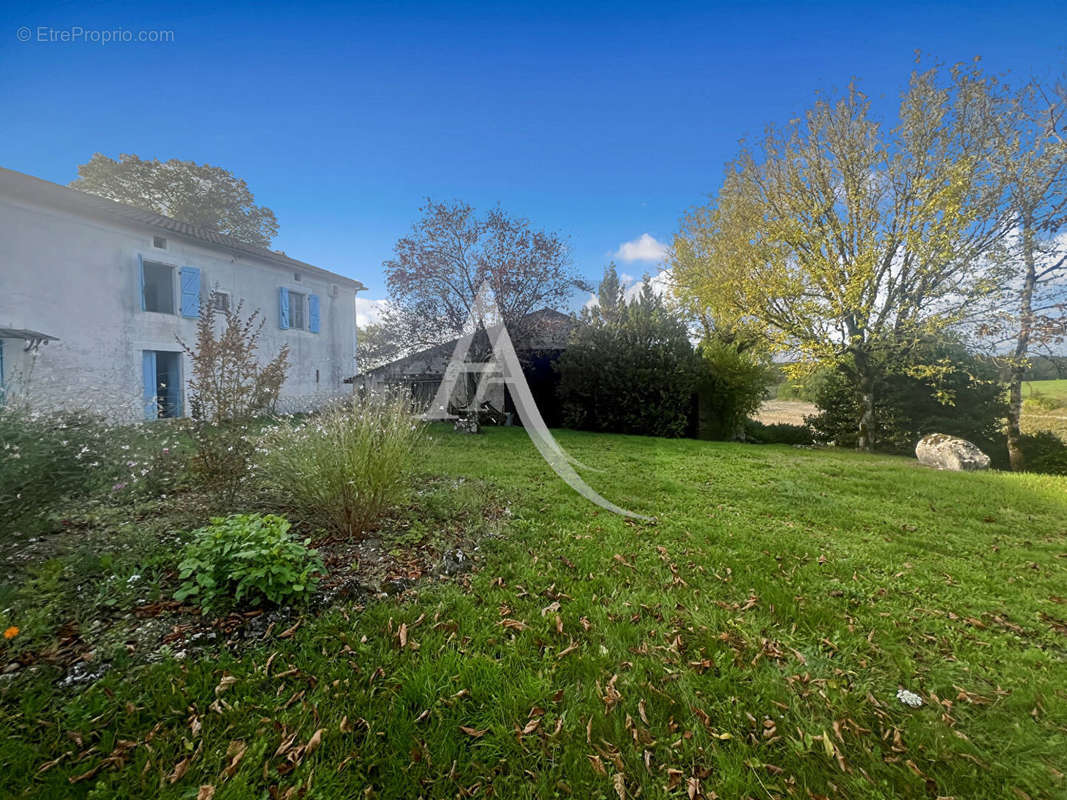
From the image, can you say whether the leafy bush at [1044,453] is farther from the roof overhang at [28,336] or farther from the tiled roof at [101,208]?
the roof overhang at [28,336]

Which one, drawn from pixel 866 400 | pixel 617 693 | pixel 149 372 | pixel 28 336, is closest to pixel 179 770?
pixel 617 693

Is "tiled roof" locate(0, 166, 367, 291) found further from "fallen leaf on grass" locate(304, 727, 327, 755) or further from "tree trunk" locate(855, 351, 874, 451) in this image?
"tree trunk" locate(855, 351, 874, 451)

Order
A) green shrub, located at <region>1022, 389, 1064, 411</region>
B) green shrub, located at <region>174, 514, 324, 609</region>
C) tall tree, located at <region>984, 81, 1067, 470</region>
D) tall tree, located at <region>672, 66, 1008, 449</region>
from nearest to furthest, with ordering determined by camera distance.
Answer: green shrub, located at <region>174, 514, 324, 609</region> → tall tree, located at <region>984, 81, 1067, 470</region> → tall tree, located at <region>672, 66, 1008, 449</region> → green shrub, located at <region>1022, 389, 1064, 411</region>

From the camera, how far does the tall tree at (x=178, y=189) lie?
15.2 meters

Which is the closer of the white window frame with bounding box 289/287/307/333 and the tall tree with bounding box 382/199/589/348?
the tall tree with bounding box 382/199/589/348

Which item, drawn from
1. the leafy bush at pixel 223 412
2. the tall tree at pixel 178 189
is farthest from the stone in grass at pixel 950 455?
the tall tree at pixel 178 189

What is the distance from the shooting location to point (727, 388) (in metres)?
10.6

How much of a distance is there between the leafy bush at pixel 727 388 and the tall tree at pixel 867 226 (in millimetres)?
966

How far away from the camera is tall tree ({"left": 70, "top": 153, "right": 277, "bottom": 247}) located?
1523 centimetres

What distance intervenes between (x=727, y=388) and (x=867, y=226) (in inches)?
181

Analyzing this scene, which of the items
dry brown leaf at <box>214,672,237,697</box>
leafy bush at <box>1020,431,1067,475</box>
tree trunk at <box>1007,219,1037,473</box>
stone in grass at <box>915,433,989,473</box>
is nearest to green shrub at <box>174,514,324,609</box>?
dry brown leaf at <box>214,672,237,697</box>

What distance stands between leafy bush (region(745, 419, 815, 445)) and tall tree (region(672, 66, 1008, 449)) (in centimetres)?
202

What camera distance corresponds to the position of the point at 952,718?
5.23 ft

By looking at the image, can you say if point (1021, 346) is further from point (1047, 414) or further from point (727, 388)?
point (727, 388)
